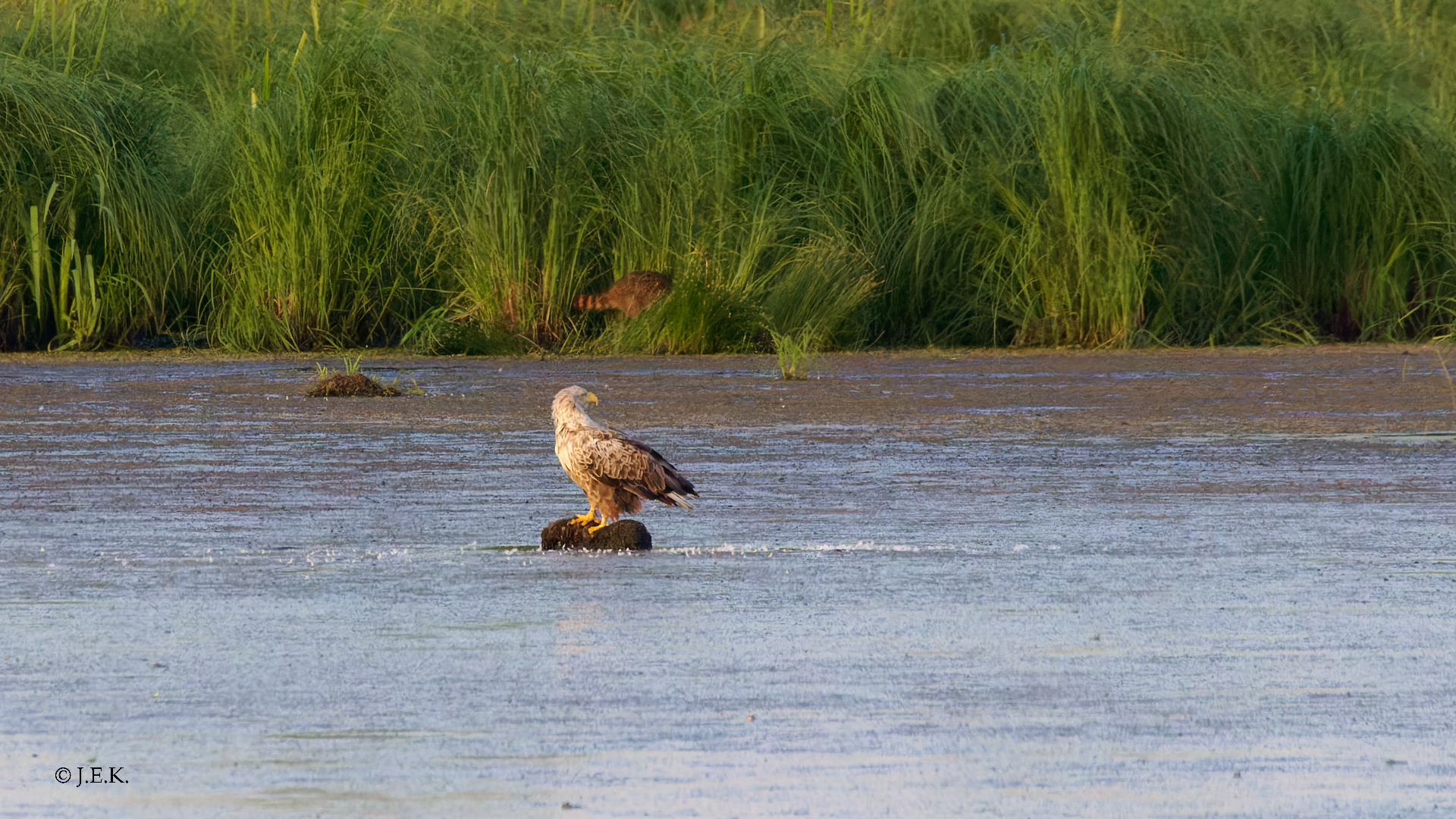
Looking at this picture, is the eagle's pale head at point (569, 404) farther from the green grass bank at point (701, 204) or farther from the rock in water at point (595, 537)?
the green grass bank at point (701, 204)

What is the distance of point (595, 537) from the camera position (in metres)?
6.54

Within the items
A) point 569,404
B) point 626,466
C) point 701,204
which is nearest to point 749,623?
point 626,466

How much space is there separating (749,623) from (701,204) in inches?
402

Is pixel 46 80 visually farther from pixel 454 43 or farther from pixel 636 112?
pixel 636 112

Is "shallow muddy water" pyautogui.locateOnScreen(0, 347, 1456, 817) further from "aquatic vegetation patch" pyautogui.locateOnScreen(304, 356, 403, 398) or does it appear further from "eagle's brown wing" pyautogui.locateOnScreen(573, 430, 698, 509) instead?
"aquatic vegetation patch" pyautogui.locateOnScreen(304, 356, 403, 398)

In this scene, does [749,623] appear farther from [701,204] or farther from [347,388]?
[701,204]

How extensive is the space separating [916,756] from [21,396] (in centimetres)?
889

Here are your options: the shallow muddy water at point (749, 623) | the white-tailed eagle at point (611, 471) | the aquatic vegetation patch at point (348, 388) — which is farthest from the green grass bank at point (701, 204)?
the white-tailed eagle at point (611, 471)

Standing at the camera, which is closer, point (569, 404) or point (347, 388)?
point (569, 404)

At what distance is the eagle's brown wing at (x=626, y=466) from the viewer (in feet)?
21.1

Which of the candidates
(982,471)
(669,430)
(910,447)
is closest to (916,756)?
(982,471)

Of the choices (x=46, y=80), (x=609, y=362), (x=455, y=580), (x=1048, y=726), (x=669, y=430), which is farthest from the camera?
(x=46, y=80)

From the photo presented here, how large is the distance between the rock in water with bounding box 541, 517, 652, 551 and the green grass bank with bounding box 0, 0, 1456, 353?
8.02m

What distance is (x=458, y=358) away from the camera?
14.6 m
